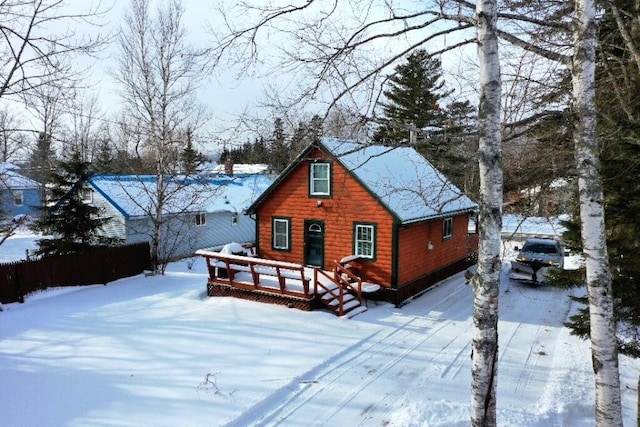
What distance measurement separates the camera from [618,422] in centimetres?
496

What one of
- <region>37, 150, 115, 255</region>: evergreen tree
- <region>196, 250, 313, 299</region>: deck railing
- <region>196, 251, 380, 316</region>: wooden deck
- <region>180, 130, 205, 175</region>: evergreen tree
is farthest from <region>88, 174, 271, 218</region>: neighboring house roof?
<region>196, 251, 380, 316</region>: wooden deck

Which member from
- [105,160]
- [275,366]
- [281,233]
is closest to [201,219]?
[281,233]

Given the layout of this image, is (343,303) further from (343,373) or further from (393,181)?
(393,181)

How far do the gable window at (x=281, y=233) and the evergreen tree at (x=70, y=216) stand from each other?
857cm

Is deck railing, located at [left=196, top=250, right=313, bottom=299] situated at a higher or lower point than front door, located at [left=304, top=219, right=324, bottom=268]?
lower

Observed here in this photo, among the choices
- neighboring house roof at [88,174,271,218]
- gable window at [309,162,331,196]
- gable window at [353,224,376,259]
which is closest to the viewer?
gable window at [353,224,376,259]

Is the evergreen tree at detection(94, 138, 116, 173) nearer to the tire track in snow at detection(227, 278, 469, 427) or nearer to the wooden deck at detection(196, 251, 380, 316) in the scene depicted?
the wooden deck at detection(196, 251, 380, 316)

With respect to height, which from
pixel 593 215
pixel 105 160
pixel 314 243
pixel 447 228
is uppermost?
pixel 105 160

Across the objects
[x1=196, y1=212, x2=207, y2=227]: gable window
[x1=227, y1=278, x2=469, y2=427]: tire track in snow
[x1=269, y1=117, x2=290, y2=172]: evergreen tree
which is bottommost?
[x1=227, y1=278, x2=469, y2=427]: tire track in snow

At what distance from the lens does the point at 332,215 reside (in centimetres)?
1489

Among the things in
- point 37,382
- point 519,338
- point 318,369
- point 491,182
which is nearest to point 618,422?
point 491,182

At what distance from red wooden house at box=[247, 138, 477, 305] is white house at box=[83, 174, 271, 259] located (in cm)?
500

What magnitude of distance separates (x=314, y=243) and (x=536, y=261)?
7.74 meters

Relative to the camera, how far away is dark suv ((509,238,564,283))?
15500mm
